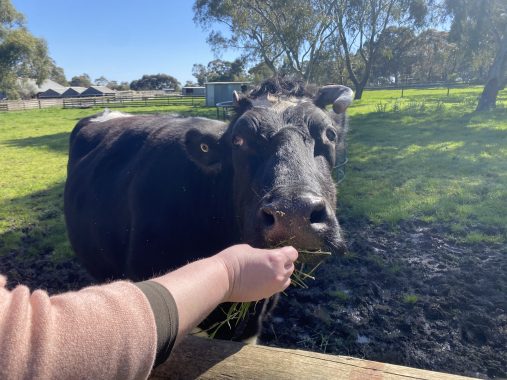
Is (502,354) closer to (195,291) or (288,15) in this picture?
(195,291)

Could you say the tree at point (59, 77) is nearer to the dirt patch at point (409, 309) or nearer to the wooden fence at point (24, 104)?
the wooden fence at point (24, 104)

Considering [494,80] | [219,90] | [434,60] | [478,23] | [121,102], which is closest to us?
[494,80]

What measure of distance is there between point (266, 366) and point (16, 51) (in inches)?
2507

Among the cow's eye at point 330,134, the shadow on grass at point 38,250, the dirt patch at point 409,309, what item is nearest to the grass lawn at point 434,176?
the dirt patch at point 409,309

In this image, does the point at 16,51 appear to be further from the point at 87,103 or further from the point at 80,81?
the point at 80,81

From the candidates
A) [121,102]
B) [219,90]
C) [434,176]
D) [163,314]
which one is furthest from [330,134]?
[121,102]

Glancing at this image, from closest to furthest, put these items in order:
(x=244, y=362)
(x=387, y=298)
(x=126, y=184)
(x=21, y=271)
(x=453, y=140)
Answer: (x=244, y=362), (x=126, y=184), (x=387, y=298), (x=21, y=271), (x=453, y=140)

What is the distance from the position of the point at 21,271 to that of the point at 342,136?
478 cm

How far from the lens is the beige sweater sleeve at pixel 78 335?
90cm

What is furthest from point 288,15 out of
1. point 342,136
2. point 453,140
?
point 342,136

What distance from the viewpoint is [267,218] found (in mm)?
2416

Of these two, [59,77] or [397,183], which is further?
[59,77]

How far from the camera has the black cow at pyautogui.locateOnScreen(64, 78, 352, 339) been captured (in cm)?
249

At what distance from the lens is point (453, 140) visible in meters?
14.3
